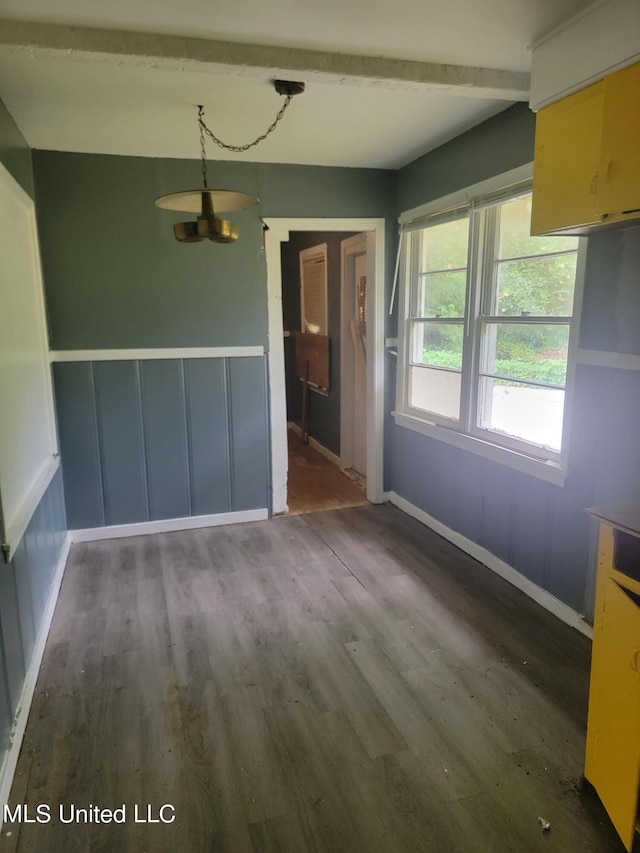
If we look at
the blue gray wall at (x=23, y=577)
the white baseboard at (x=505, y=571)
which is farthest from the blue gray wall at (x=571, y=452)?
the blue gray wall at (x=23, y=577)

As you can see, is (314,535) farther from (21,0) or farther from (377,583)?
(21,0)

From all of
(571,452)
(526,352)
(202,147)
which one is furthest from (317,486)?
(202,147)

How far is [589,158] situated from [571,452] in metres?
1.24

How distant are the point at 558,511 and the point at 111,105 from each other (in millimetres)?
2839

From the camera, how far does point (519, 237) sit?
2932 millimetres

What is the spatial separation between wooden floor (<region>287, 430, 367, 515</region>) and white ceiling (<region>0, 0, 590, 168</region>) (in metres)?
2.54

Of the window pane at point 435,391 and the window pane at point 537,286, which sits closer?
the window pane at point 537,286

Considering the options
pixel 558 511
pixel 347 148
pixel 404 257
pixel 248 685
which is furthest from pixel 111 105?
pixel 558 511

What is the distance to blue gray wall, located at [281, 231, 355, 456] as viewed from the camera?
5.28 metres

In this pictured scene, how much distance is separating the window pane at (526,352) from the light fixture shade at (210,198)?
1.49 m

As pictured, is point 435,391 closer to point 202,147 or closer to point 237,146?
point 237,146

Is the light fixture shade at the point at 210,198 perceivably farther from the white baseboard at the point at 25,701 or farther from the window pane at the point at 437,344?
the white baseboard at the point at 25,701

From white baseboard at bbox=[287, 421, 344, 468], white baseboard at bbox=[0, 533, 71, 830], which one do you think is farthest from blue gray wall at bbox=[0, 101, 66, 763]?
white baseboard at bbox=[287, 421, 344, 468]

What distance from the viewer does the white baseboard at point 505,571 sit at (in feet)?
8.80
